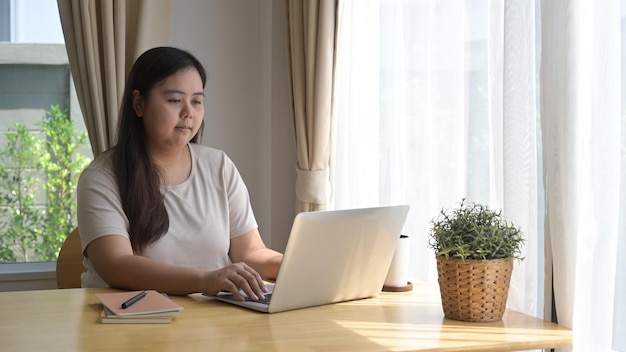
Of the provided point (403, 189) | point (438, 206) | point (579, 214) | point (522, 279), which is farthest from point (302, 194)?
point (579, 214)

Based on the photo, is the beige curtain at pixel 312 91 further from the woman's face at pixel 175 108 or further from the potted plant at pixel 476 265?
the potted plant at pixel 476 265

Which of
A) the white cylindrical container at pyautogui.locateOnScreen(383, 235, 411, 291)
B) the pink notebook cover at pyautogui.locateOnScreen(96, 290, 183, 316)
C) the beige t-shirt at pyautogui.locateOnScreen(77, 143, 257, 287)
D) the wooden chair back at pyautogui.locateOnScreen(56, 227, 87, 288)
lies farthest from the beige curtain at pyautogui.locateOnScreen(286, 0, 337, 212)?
the pink notebook cover at pyautogui.locateOnScreen(96, 290, 183, 316)

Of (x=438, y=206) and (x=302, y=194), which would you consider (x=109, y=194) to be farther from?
(x=302, y=194)

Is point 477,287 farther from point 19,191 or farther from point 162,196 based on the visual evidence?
point 19,191

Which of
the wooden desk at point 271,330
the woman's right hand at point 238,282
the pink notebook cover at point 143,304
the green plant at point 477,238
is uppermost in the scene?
the green plant at point 477,238

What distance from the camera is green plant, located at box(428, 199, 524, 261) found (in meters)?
1.78

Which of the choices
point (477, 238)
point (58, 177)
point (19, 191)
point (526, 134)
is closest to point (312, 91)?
point (58, 177)

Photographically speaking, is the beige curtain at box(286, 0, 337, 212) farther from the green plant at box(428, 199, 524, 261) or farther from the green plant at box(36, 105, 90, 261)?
the green plant at box(428, 199, 524, 261)

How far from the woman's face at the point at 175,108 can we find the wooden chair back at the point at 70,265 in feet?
2.46

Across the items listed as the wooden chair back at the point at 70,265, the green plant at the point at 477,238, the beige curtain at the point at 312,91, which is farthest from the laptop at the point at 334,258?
the beige curtain at the point at 312,91

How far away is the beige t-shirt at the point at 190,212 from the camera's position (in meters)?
2.24

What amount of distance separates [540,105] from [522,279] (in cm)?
42

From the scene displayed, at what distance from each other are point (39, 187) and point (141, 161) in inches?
59.1

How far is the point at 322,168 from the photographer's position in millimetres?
3406
